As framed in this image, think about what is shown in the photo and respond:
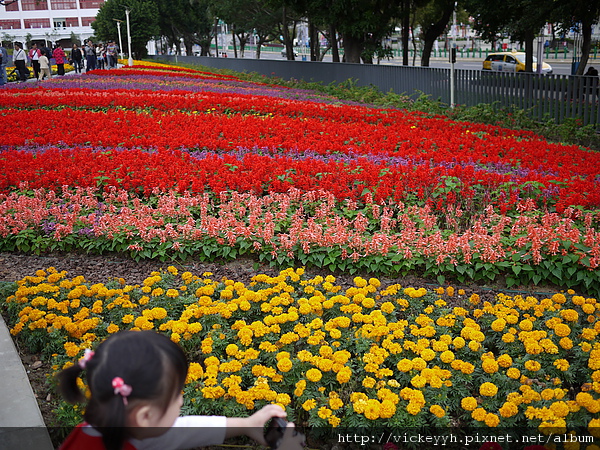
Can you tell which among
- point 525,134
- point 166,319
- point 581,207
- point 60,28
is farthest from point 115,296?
point 60,28

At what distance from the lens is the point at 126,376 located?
1787 millimetres

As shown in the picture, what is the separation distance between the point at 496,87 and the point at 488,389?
1398 centimetres

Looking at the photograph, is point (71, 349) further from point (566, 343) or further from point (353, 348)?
point (566, 343)

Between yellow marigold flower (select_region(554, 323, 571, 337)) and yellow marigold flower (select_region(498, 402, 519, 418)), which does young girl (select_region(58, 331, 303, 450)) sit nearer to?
yellow marigold flower (select_region(498, 402, 519, 418))

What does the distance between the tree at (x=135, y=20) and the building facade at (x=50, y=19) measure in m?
55.2

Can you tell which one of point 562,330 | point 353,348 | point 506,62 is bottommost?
point 353,348

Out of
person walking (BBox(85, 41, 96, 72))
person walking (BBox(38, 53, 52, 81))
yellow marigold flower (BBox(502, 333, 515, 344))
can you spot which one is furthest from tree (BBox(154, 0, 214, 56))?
yellow marigold flower (BBox(502, 333, 515, 344))

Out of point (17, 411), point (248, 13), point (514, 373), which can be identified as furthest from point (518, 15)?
point (248, 13)

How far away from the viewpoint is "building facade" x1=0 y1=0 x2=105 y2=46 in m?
110

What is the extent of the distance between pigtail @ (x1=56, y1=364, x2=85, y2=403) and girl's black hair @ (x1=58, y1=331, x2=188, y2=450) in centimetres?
16

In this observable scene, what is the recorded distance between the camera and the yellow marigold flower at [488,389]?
131 inches

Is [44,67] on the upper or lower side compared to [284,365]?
upper

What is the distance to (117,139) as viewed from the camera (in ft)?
35.4

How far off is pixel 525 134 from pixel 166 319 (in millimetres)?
8688
